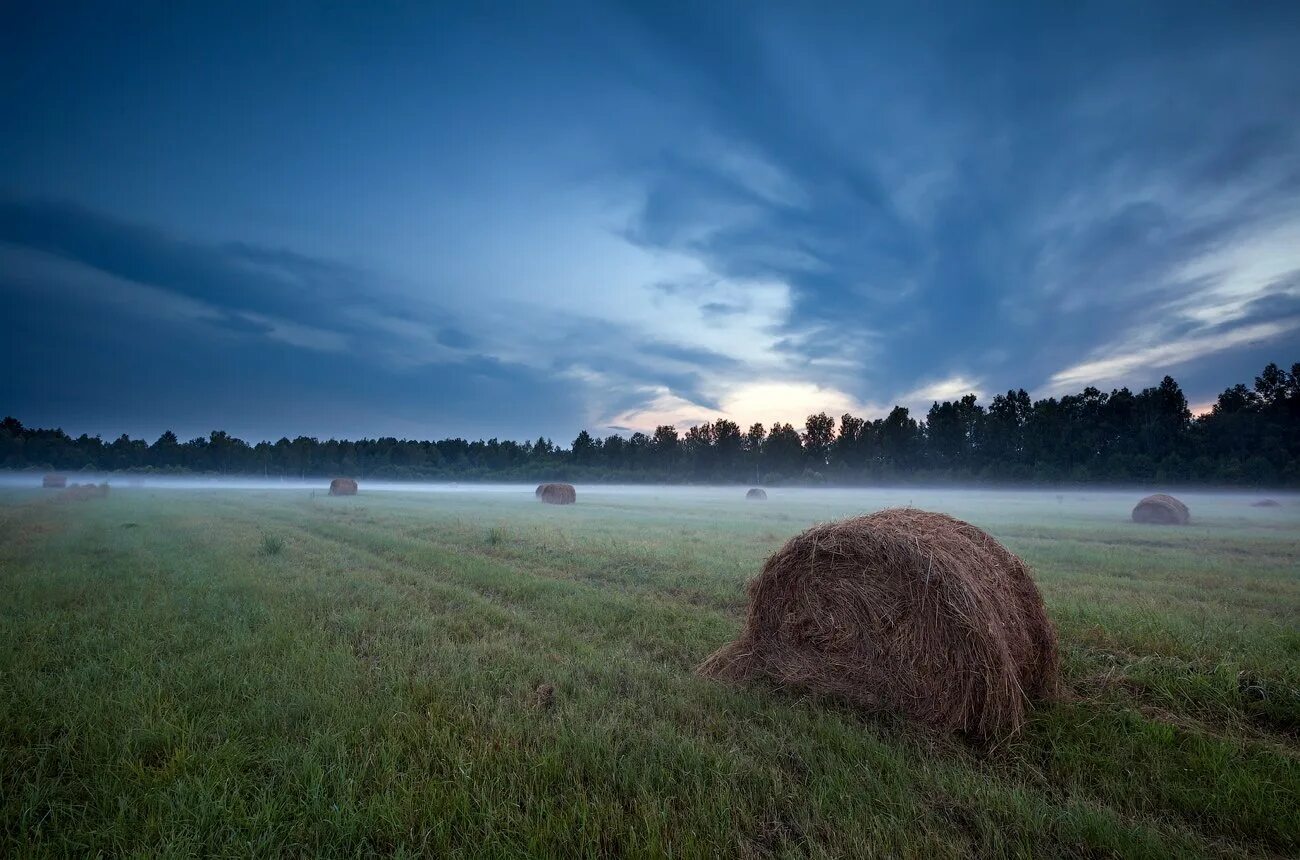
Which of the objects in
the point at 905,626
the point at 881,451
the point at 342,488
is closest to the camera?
the point at 905,626

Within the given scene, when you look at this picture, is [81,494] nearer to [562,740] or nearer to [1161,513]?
[562,740]

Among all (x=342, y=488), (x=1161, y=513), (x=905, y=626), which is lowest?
(x=342, y=488)

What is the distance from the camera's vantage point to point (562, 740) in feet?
15.1

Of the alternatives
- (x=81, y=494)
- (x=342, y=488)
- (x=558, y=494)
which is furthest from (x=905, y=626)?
(x=81, y=494)

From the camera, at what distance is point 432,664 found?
6449 mm

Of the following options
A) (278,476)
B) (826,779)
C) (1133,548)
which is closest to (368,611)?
(826,779)

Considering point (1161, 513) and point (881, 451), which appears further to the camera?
point (881, 451)

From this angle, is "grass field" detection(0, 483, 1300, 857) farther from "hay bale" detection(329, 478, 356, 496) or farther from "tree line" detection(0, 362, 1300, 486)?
"tree line" detection(0, 362, 1300, 486)

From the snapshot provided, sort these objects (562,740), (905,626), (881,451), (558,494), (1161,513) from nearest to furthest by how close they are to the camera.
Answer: (562,740)
(905,626)
(1161,513)
(558,494)
(881,451)

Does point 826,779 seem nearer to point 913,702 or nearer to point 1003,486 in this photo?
point 913,702

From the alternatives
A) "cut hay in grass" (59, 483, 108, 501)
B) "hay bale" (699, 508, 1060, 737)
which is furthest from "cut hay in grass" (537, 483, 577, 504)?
"hay bale" (699, 508, 1060, 737)

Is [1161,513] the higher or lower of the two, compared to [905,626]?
lower

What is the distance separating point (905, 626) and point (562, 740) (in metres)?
3.71

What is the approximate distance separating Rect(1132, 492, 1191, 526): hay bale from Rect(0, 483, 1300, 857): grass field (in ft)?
87.7
